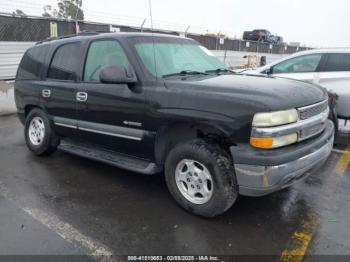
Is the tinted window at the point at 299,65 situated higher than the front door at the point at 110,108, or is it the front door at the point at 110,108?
the tinted window at the point at 299,65

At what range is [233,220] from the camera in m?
3.42

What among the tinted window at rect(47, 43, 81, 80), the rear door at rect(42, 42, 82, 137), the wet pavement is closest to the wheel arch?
the wet pavement

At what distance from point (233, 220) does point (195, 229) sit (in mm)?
445

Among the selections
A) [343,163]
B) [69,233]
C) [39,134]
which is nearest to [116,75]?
[69,233]

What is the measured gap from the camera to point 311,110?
3.32 m

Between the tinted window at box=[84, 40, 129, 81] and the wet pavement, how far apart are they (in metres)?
1.39

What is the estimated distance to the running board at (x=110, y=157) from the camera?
3766 mm

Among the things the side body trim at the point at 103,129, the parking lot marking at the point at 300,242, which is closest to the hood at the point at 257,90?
Answer: the side body trim at the point at 103,129

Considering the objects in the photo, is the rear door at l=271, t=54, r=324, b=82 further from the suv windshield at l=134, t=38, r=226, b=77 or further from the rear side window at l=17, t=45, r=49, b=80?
the rear side window at l=17, t=45, r=49, b=80

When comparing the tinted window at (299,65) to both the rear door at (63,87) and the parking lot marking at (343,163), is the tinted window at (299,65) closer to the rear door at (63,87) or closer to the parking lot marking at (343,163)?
the parking lot marking at (343,163)

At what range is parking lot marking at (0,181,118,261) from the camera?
9.33ft

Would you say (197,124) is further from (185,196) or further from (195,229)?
(195,229)

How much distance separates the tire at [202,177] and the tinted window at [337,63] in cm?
444

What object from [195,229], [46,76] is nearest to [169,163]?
[195,229]
